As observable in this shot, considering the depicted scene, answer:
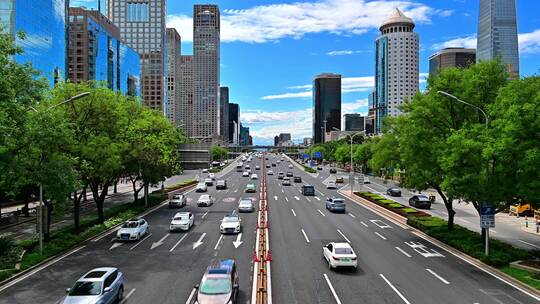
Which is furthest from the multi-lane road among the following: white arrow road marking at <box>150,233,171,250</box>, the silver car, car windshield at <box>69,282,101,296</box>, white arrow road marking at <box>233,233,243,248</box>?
car windshield at <box>69,282,101,296</box>

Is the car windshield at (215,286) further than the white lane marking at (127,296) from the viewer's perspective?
No

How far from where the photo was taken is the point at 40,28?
116 m

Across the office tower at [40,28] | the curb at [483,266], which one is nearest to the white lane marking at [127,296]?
the curb at [483,266]

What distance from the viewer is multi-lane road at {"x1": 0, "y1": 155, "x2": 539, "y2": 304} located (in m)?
Result: 20.5

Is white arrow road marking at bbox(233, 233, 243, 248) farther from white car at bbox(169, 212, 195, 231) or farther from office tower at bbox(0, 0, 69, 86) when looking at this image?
office tower at bbox(0, 0, 69, 86)

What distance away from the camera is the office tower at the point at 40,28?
329 ft

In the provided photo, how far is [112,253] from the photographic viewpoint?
1147 inches

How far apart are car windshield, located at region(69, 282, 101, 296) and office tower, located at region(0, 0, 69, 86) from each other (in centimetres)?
8962

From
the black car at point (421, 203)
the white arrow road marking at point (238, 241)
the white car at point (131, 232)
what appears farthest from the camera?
the black car at point (421, 203)

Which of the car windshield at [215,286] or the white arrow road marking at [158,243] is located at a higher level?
the car windshield at [215,286]

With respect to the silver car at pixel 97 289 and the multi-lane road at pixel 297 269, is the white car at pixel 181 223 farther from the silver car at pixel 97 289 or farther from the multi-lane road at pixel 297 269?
the silver car at pixel 97 289

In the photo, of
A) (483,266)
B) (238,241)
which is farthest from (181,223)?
(483,266)

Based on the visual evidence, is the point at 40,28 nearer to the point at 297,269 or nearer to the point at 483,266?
the point at 297,269

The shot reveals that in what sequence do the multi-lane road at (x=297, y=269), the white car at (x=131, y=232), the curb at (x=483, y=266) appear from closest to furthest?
the multi-lane road at (x=297, y=269) < the curb at (x=483, y=266) < the white car at (x=131, y=232)
